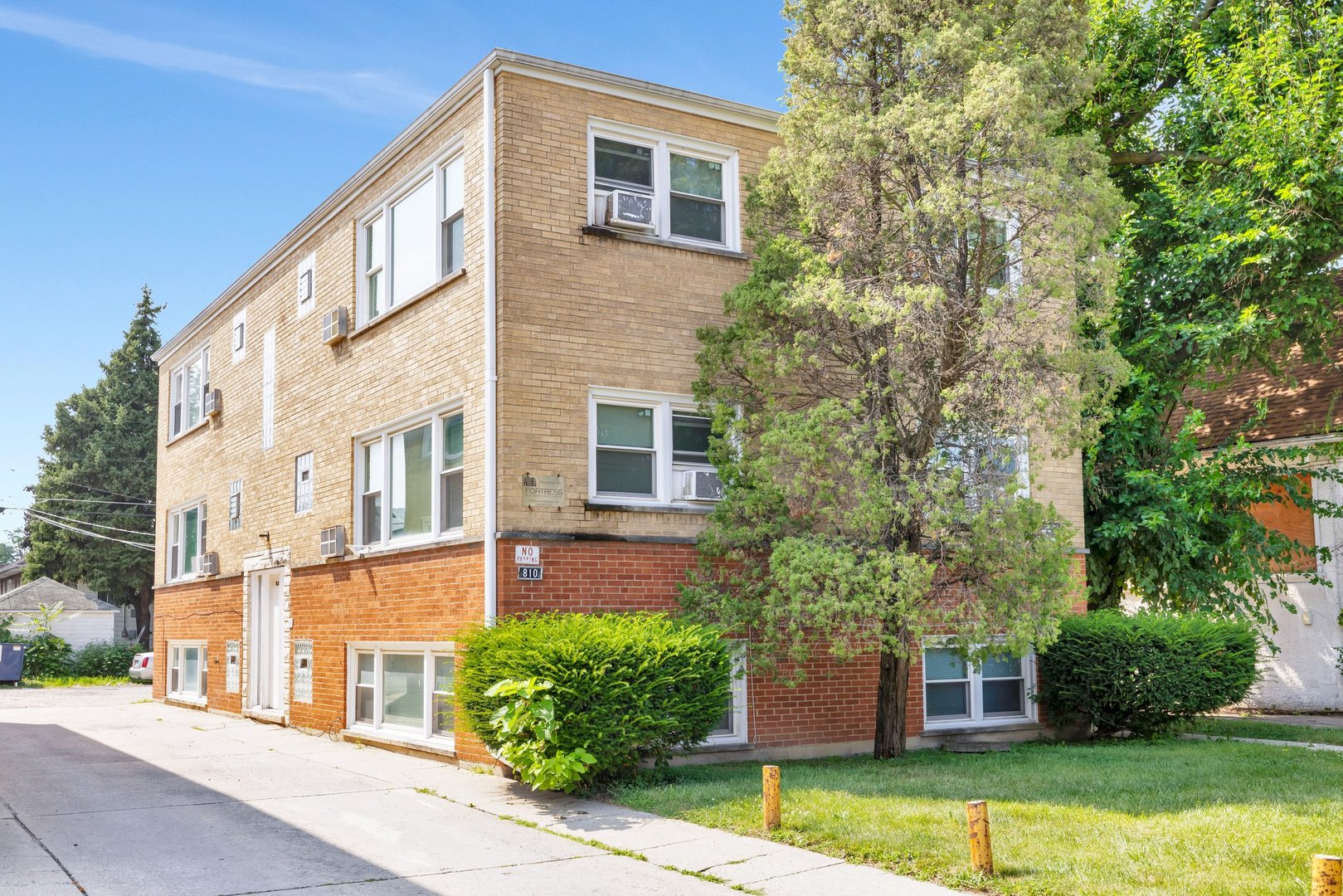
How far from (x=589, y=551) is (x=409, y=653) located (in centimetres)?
342

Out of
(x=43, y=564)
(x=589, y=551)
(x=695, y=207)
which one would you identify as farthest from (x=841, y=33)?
(x=43, y=564)

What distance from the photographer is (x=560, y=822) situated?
391 inches

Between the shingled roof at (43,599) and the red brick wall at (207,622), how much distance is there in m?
21.0

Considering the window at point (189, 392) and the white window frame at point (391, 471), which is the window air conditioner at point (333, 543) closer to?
the white window frame at point (391, 471)

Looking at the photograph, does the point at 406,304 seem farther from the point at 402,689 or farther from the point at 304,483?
the point at 402,689

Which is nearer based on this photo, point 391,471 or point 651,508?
point 651,508

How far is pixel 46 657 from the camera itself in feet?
128

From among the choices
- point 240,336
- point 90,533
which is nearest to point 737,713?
point 240,336

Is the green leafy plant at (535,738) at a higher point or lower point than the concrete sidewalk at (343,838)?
higher

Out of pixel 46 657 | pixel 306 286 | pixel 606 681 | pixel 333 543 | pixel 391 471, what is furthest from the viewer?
pixel 46 657

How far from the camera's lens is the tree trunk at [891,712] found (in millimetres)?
13461

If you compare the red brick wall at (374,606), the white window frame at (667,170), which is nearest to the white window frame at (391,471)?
the red brick wall at (374,606)

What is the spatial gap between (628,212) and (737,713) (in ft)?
19.8

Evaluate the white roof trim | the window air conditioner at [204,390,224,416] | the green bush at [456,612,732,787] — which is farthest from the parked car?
the green bush at [456,612,732,787]
